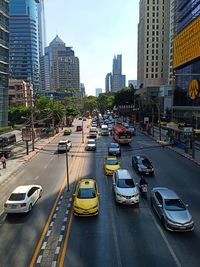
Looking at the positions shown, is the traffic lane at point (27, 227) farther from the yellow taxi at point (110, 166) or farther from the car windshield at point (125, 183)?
the car windshield at point (125, 183)

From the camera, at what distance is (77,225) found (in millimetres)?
17781

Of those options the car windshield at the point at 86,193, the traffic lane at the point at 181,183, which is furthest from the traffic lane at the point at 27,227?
the traffic lane at the point at 181,183

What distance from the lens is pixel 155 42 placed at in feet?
448

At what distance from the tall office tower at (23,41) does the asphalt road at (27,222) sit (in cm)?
15484

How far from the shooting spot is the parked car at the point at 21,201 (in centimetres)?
1938

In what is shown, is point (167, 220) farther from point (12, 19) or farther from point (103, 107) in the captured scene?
point (12, 19)

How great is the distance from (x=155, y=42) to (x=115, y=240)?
132 metres

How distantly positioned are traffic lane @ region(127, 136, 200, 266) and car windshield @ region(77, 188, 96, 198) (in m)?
5.51

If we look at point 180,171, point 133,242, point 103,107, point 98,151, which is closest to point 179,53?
point 98,151

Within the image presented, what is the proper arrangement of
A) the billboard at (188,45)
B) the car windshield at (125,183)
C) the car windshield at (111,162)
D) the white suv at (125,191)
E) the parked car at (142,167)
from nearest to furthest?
the white suv at (125,191), the car windshield at (125,183), the parked car at (142,167), the car windshield at (111,162), the billboard at (188,45)

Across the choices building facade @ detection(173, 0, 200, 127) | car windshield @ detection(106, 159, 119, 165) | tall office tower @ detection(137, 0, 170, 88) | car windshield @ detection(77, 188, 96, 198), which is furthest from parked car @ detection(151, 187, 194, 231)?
tall office tower @ detection(137, 0, 170, 88)

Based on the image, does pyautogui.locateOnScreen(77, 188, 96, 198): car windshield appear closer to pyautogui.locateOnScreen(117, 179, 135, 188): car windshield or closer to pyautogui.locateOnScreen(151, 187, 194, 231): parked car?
pyautogui.locateOnScreen(117, 179, 135, 188): car windshield

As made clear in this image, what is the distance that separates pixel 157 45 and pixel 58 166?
11471cm

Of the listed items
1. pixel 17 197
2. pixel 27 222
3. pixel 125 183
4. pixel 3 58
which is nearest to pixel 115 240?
pixel 27 222
